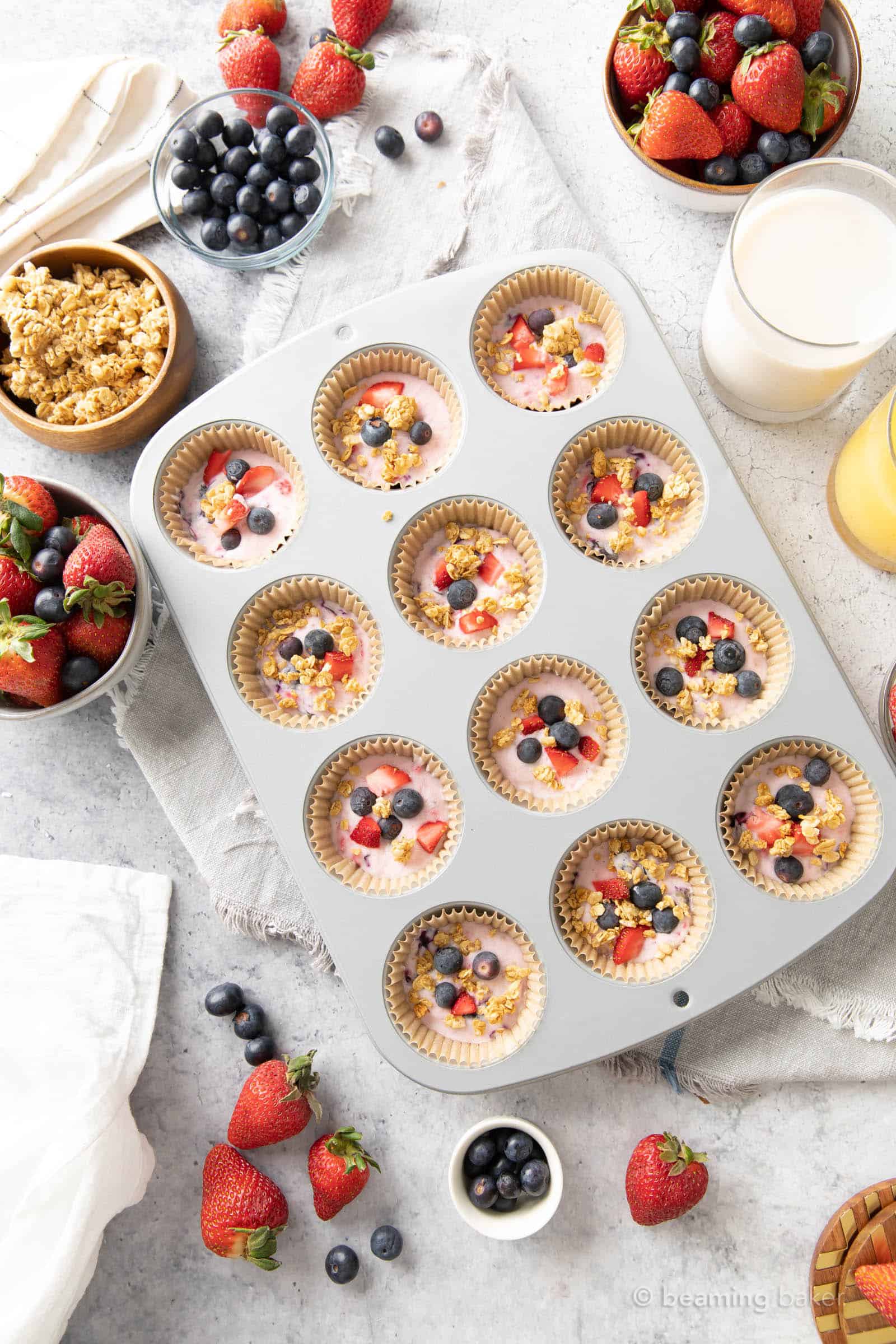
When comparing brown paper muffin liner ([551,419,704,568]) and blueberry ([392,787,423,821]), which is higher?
brown paper muffin liner ([551,419,704,568])

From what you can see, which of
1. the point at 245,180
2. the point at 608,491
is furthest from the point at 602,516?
the point at 245,180

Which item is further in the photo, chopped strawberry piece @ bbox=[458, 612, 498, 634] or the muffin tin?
chopped strawberry piece @ bbox=[458, 612, 498, 634]

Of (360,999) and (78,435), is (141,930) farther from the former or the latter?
(78,435)

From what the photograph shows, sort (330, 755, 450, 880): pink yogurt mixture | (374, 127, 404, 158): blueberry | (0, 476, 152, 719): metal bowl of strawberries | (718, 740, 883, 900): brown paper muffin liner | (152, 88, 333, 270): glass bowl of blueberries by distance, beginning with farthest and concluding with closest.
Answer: (374, 127, 404, 158): blueberry → (152, 88, 333, 270): glass bowl of blueberries → (330, 755, 450, 880): pink yogurt mixture → (718, 740, 883, 900): brown paper muffin liner → (0, 476, 152, 719): metal bowl of strawberries

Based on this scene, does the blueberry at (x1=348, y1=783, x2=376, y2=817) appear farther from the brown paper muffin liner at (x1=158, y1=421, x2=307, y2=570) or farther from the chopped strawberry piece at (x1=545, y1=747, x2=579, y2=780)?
the brown paper muffin liner at (x1=158, y1=421, x2=307, y2=570)

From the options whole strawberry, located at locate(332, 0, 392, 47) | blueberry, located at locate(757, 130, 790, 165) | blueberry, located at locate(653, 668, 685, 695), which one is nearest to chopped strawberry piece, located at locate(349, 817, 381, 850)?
blueberry, located at locate(653, 668, 685, 695)

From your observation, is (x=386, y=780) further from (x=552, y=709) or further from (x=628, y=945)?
(x=628, y=945)

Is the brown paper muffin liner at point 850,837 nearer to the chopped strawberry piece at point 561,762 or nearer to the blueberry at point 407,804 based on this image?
the chopped strawberry piece at point 561,762
